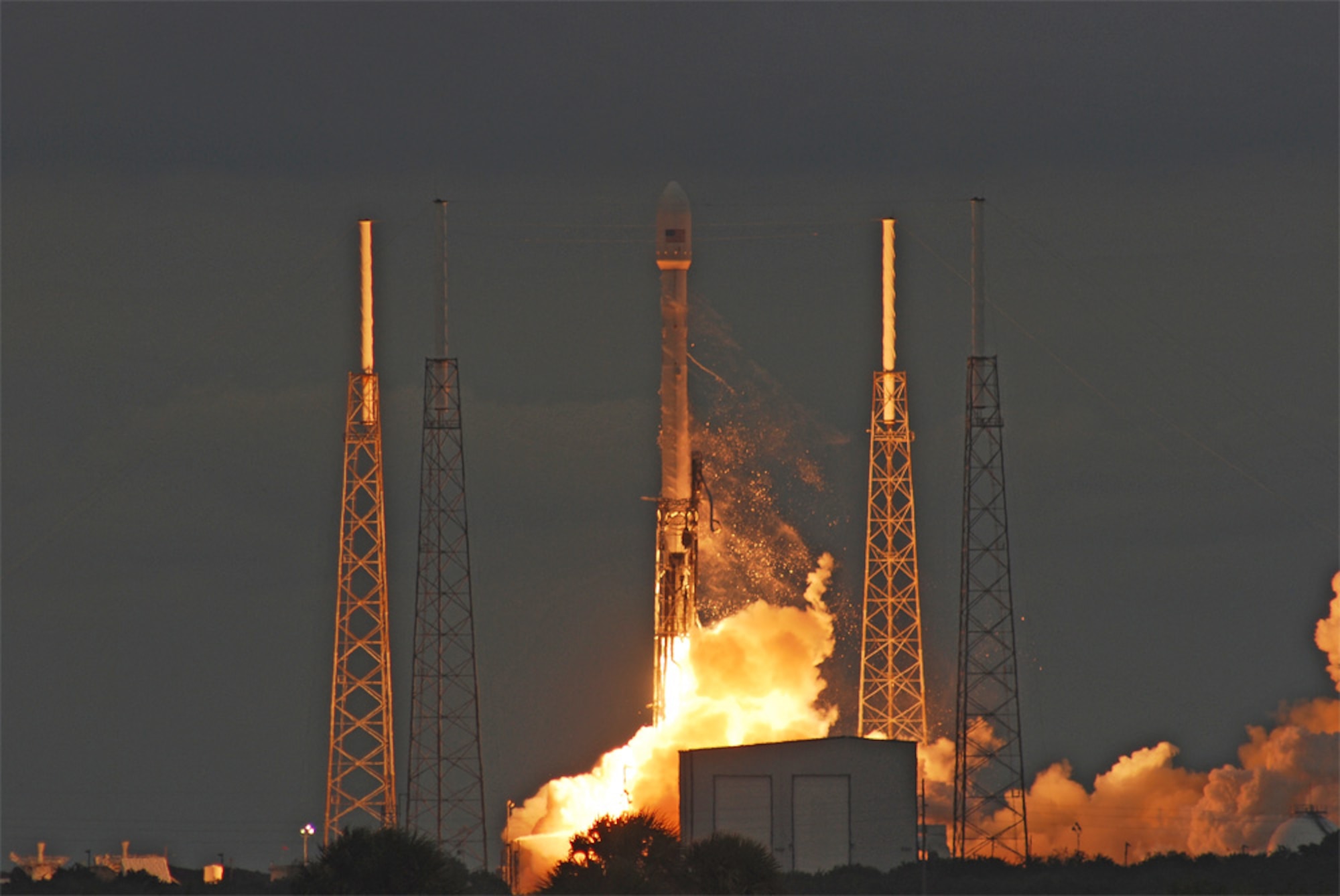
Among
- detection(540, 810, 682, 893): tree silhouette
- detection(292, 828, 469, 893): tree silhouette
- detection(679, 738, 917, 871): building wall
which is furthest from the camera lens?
detection(679, 738, 917, 871): building wall

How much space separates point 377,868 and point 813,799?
18.6m

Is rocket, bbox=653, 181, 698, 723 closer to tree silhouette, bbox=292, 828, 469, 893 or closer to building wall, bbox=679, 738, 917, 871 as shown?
building wall, bbox=679, 738, 917, 871

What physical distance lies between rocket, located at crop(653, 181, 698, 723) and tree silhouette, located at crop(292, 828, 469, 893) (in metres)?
20.9

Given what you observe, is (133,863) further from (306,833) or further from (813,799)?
(813,799)

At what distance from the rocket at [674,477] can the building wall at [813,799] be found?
5388 mm

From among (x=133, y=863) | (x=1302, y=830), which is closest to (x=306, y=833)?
(x=133, y=863)

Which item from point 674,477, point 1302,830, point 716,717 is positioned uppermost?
point 674,477

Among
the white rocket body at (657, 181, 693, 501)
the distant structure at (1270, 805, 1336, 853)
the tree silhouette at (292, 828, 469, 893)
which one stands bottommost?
the tree silhouette at (292, 828, 469, 893)

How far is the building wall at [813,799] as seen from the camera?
259ft

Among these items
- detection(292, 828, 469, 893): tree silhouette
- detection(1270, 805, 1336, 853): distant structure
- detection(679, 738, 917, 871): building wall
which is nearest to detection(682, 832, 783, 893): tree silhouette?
detection(292, 828, 469, 893): tree silhouette

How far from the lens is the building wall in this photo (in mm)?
79062

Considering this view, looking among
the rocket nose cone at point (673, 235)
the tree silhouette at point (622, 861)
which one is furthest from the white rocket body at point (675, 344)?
the tree silhouette at point (622, 861)

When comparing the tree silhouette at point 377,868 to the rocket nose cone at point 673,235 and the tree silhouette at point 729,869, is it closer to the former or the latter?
the tree silhouette at point 729,869

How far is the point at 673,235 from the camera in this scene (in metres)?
83.8
